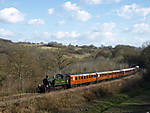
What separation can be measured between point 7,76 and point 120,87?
27522mm

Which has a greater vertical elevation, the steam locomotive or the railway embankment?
the steam locomotive

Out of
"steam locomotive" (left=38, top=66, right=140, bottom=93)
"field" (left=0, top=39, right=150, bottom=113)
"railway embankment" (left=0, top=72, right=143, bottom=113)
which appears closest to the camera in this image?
"railway embankment" (left=0, top=72, right=143, bottom=113)

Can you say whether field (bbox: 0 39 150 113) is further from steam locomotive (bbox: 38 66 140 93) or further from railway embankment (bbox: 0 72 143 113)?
steam locomotive (bbox: 38 66 140 93)

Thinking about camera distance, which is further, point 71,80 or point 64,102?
point 71,80

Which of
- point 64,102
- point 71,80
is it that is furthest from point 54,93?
point 71,80

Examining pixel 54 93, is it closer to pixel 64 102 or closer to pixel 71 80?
pixel 64 102

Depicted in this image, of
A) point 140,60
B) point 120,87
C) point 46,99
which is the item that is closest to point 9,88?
point 46,99

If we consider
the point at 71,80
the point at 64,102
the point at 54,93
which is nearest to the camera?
the point at 64,102

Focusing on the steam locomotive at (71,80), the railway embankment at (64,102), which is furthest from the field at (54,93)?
the steam locomotive at (71,80)

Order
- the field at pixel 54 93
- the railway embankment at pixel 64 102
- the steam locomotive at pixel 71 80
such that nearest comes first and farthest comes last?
the railway embankment at pixel 64 102, the field at pixel 54 93, the steam locomotive at pixel 71 80

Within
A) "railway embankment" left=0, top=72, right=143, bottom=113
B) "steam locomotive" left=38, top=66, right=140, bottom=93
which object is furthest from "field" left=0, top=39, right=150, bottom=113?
"steam locomotive" left=38, top=66, right=140, bottom=93

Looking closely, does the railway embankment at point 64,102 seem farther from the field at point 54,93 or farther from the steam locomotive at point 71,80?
the steam locomotive at point 71,80

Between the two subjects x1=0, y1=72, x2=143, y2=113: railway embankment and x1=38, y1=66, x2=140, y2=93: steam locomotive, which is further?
x1=38, y1=66, x2=140, y2=93: steam locomotive

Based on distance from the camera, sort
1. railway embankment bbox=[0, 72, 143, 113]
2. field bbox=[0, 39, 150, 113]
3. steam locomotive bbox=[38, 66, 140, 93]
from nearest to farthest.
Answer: railway embankment bbox=[0, 72, 143, 113], field bbox=[0, 39, 150, 113], steam locomotive bbox=[38, 66, 140, 93]
